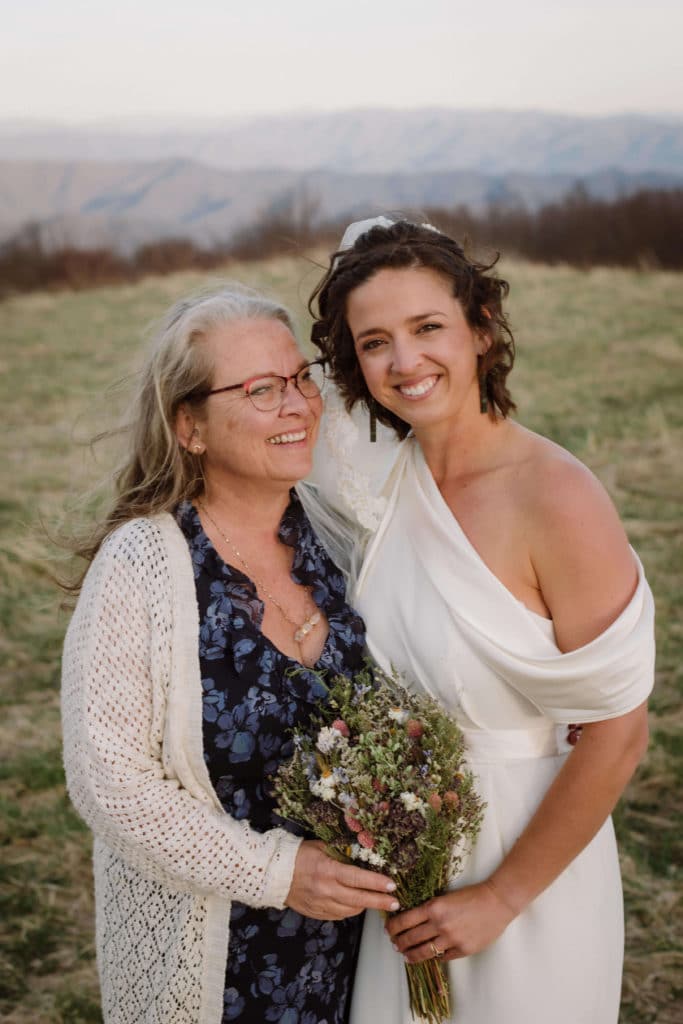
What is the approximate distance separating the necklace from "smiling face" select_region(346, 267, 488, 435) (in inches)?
23.3

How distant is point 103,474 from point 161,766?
54.5 inches

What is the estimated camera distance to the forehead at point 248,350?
2.72 metres

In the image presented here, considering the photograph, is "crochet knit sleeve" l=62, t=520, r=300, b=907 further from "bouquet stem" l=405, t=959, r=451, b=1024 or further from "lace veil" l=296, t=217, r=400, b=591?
"lace veil" l=296, t=217, r=400, b=591

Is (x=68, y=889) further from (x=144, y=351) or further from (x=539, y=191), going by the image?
(x=539, y=191)

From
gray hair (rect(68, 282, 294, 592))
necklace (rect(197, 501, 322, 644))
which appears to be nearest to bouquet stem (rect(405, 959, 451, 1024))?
necklace (rect(197, 501, 322, 644))

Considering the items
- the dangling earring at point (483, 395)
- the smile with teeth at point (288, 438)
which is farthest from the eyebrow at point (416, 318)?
the smile with teeth at point (288, 438)

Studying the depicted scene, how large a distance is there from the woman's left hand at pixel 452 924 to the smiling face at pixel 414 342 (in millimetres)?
1202

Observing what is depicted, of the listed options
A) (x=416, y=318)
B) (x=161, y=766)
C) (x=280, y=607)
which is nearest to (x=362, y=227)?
(x=416, y=318)

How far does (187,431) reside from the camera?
2.79m

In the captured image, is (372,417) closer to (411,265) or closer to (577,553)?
(411,265)

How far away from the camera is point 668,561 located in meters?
7.53

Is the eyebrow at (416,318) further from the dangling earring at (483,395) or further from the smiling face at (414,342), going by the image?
the dangling earring at (483,395)

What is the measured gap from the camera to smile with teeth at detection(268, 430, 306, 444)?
2721mm

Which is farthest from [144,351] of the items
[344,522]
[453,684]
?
[453,684]
